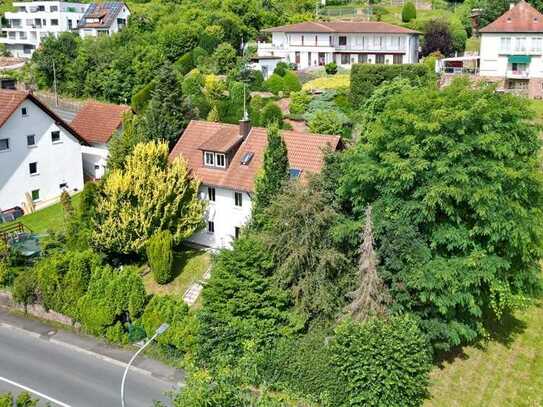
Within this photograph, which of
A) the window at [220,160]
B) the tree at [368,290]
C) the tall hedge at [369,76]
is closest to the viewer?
the tree at [368,290]

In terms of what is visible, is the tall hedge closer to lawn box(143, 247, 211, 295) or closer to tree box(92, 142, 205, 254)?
lawn box(143, 247, 211, 295)

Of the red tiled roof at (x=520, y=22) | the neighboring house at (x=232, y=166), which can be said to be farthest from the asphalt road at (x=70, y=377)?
the red tiled roof at (x=520, y=22)

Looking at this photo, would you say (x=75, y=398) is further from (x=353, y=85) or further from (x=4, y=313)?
(x=353, y=85)

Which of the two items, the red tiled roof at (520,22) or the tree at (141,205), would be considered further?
the red tiled roof at (520,22)

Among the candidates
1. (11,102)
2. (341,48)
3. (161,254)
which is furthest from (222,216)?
(341,48)

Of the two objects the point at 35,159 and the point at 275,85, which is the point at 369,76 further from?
the point at 35,159

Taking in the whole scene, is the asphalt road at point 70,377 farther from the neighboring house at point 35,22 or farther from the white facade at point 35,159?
the neighboring house at point 35,22

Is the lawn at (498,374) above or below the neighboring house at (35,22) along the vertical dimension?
below
